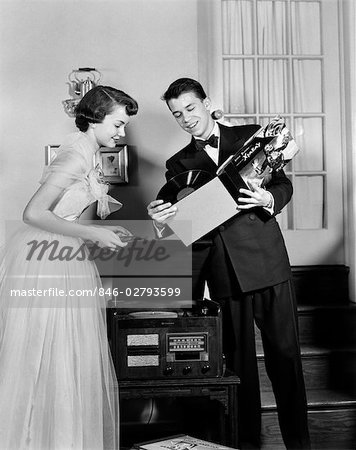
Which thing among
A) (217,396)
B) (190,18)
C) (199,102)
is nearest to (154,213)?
(199,102)

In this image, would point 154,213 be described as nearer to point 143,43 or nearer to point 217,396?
point 217,396

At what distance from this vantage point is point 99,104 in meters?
2.46

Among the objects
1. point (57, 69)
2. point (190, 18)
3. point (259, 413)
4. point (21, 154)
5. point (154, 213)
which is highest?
point (190, 18)

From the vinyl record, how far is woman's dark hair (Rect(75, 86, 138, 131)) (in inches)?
14.0

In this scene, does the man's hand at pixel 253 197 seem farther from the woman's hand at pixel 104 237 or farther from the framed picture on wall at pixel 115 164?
the framed picture on wall at pixel 115 164

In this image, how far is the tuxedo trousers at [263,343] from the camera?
8.80ft

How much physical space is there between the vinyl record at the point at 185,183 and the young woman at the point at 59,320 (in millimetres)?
329

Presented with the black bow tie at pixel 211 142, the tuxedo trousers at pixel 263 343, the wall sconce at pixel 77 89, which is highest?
the wall sconce at pixel 77 89

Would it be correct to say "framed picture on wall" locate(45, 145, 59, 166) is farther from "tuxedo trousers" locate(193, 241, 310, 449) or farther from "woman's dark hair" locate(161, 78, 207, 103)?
"tuxedo trousers" locate(193, 241, 310, 449)

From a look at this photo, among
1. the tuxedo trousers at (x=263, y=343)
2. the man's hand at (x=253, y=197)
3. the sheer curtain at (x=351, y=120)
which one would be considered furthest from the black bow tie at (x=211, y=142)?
the sheer curtain at (x=351, y=120)

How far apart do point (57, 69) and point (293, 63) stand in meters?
1.44

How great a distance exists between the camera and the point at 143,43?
380cm

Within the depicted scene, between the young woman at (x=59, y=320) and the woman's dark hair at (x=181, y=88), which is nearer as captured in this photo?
the young woman at (x=59, y=320)

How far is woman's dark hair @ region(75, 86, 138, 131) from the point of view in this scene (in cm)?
246
